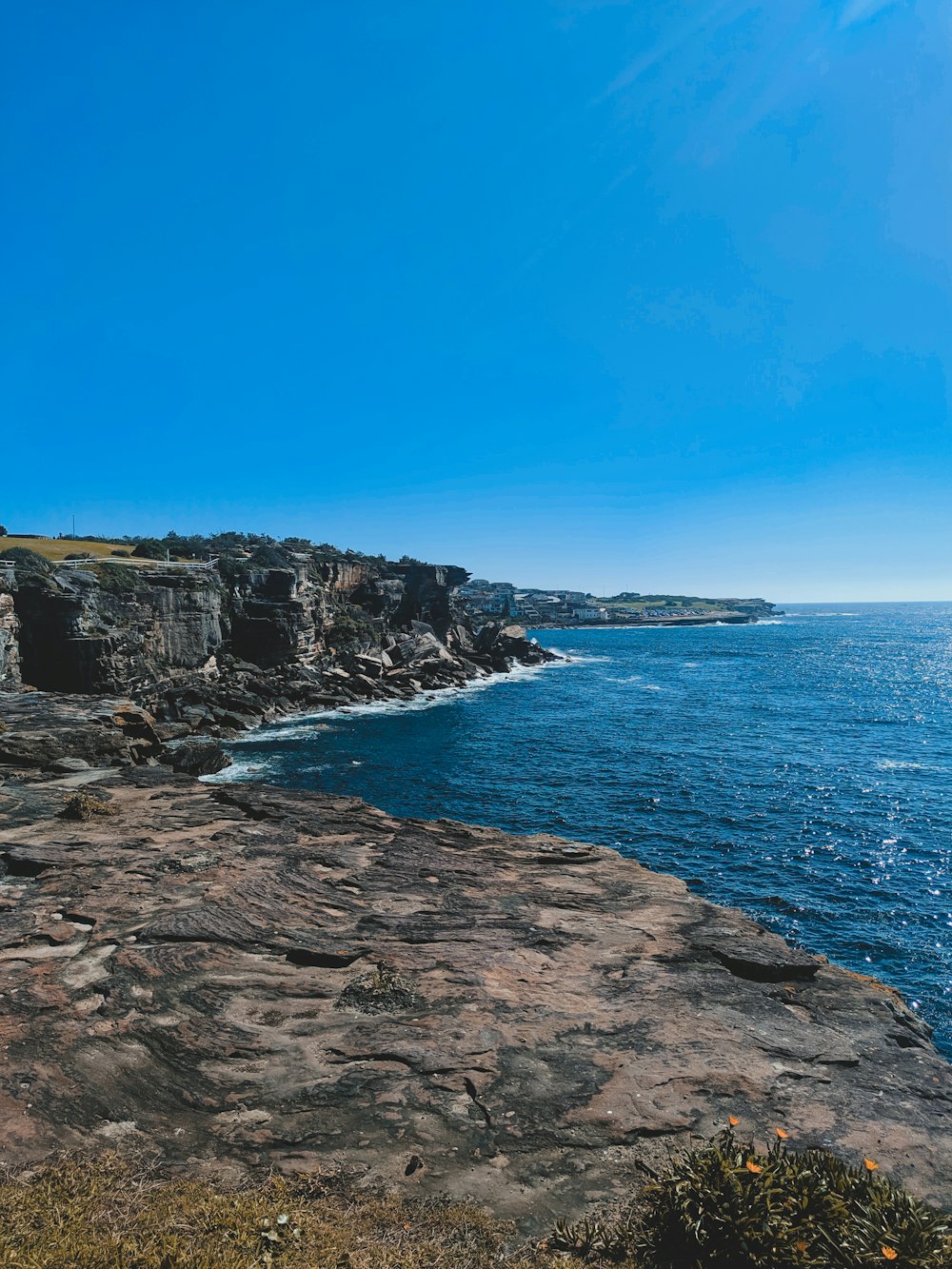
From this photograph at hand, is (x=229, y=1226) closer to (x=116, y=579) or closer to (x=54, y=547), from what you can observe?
(x=116, y=579)

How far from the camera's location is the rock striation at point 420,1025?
27.3 ft

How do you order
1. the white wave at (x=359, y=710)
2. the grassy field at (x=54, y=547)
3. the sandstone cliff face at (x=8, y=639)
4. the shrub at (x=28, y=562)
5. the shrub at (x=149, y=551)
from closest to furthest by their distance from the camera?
the sandstone cliff face at (x=8, y=639) → the shrub at (x=28, y=562) → the white wave at (x=359, y=710) → the grassy field at (x=54, y=547) → the shrub at (x=149, y=551)

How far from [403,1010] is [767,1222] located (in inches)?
264

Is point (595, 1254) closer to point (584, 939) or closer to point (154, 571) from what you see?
point (584, 939)

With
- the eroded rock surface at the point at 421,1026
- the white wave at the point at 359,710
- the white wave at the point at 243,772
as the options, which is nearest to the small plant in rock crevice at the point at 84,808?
the eroded rock surface at the point at 421,1026

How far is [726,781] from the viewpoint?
40.5m

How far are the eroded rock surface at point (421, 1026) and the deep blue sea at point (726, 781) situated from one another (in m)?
9.20

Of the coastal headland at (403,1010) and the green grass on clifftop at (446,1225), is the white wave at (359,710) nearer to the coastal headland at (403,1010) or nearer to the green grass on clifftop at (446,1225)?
the coastal headland at (403,1010)

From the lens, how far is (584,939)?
1489 centimetres

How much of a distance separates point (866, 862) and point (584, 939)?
20289mm

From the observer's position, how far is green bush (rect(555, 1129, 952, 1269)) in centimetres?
627

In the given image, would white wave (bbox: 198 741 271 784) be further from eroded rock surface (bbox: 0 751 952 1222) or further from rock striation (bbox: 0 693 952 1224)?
eroded rock surface (bbox: 0 751 952 1222)

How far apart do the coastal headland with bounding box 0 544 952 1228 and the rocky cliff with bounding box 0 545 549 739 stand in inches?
1177

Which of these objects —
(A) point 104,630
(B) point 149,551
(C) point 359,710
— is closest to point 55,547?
(B) point 149,551
